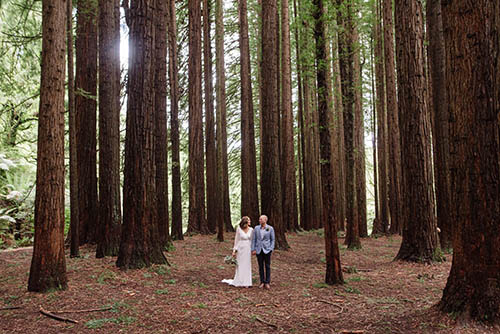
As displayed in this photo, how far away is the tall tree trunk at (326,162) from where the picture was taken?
24.3 feet

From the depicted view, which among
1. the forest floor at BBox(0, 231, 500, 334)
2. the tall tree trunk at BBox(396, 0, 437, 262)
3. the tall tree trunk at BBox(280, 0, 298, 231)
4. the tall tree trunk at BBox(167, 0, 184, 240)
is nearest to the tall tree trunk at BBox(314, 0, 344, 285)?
the forest floor at BBox(0, 231, 500, 334)

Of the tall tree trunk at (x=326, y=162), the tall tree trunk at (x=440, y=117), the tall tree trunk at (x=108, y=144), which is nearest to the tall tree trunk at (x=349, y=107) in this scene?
the tall tree trunk at (x=440, y=117)

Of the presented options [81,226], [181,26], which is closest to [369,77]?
[181,26]

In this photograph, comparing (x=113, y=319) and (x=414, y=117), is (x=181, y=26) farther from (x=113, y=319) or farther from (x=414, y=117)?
(x=113, y=319)

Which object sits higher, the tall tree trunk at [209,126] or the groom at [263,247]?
the tall tree trunk at [209,126]

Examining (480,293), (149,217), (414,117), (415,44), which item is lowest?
(480,293)

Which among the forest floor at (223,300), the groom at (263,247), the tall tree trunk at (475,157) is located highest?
the tall tree trunk at (475,157)

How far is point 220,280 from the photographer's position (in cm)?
864

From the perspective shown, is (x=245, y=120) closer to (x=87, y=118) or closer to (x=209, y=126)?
(x=209, y=126)

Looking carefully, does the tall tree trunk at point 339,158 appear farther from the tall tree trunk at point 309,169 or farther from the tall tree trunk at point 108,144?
the tall tree trunk at point 108,144

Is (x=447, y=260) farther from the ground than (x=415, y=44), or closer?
closer

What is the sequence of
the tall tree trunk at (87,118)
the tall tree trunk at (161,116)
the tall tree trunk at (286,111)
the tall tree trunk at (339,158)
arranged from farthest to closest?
the tall tree trunk at (339,158)
the tall tree trunk at (286,111)
the tall tree trunk at (87,118)
the tall tree trunk at (161,116)

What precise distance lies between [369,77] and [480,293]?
75.9 feet

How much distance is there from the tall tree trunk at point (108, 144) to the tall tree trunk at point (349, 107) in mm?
6765
